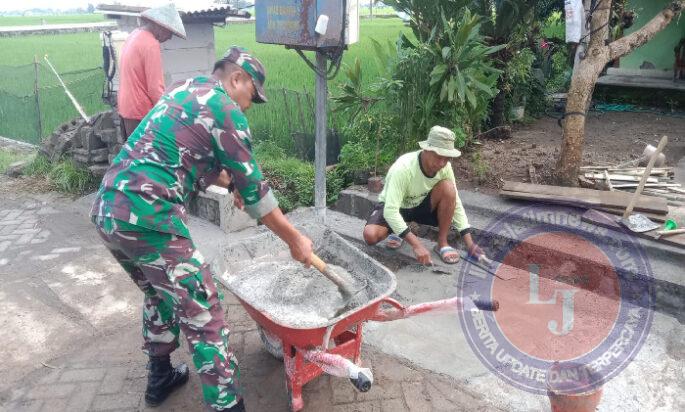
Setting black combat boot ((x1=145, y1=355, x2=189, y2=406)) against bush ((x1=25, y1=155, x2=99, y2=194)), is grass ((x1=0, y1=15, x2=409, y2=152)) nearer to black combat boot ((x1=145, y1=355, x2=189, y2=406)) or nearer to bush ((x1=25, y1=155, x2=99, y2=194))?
bush ((x1=25, y1=155, x2=99, y2=194))

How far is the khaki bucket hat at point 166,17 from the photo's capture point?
4.34 m

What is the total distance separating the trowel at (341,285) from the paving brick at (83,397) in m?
1.48

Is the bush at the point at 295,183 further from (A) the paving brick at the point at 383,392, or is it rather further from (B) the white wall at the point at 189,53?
(A) the paving brick at the point at 383,392

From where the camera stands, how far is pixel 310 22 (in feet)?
12.0

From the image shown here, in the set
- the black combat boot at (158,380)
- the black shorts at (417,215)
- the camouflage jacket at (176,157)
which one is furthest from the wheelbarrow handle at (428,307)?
the black shorts at (417,215)

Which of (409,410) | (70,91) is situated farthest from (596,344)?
(70,91)

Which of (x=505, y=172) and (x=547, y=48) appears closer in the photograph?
(x=505, y=172)

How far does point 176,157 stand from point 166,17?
258cm

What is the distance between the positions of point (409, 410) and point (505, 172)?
130 inches

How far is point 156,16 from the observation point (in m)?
4.34

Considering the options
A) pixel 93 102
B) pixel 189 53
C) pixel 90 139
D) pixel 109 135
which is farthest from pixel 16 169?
pixel 189 53

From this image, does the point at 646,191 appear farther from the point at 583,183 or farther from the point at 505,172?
the point at 505,172

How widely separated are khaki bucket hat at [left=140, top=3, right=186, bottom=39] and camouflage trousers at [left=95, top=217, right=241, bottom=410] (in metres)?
2.51

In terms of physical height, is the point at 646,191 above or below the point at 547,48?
below
